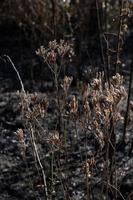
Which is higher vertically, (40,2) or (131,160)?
(40,2)

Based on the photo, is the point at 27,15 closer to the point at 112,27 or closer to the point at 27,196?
the point at 112,27

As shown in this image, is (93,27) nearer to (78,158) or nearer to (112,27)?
(112,27)

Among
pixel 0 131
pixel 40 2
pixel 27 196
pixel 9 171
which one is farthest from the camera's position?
pixel 40 2

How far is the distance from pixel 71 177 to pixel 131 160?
0.41 m

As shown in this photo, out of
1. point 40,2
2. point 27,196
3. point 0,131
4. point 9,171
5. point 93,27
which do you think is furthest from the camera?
point 93,27

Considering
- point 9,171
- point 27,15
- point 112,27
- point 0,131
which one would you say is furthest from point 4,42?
A: point 9,171

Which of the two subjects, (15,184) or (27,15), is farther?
(27,15)

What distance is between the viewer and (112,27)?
5.91m

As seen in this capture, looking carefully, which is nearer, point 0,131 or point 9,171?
point 9,171

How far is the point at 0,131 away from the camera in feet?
12.9

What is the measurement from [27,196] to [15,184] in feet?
0.51

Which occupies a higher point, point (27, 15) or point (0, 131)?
point (27, 15)

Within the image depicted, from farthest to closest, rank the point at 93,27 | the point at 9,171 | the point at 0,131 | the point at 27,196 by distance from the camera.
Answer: the point at 93,27 < the point at 0,131 < the point at 9,171 < the point at 27,196

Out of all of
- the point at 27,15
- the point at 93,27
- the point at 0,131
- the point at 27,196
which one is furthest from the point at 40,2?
the point at 27,196
